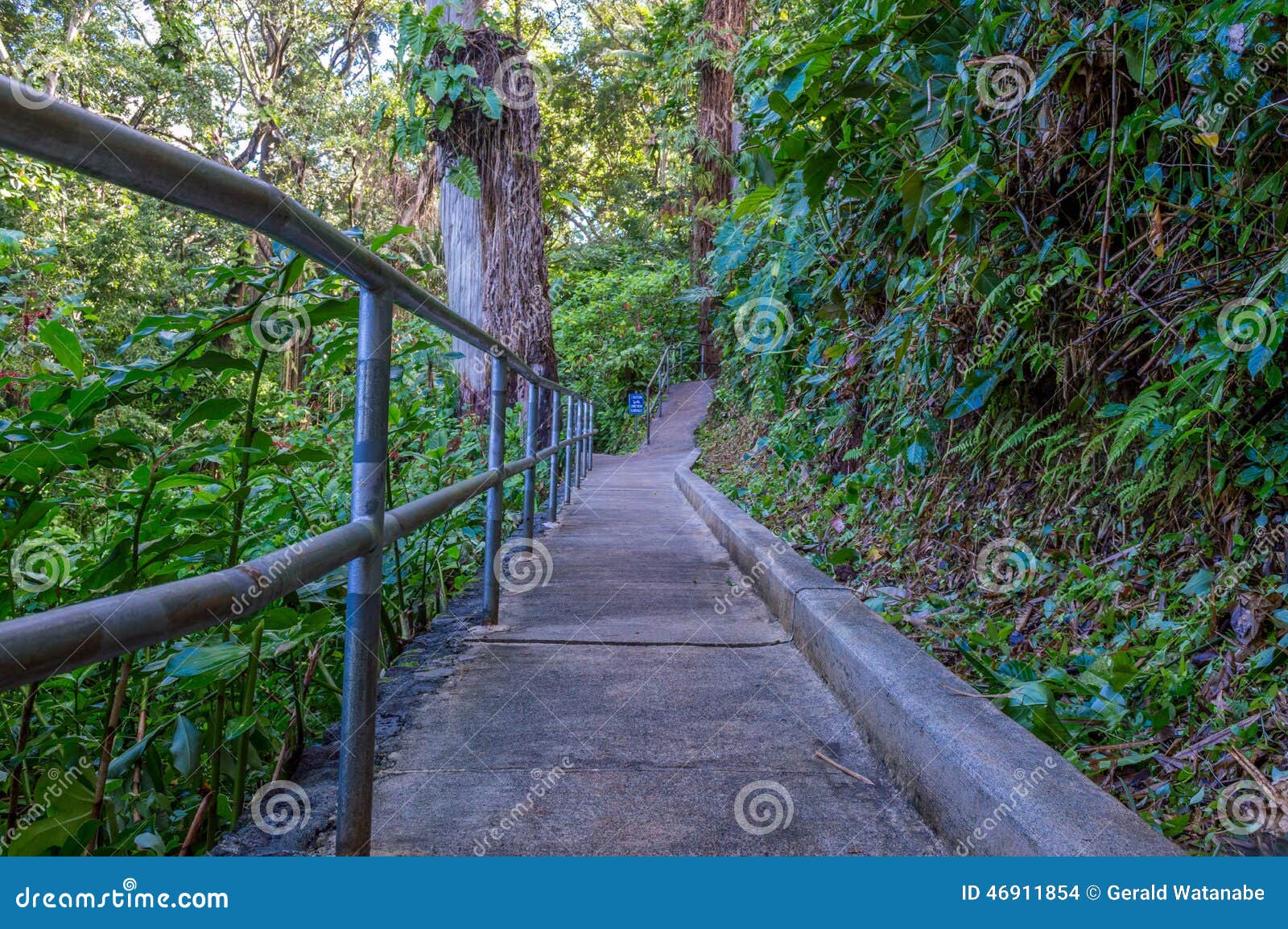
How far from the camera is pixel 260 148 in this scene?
54.4 ft

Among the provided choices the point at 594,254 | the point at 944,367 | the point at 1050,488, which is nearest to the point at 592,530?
the point at 944,367

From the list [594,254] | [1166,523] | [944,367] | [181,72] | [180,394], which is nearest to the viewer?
[180,394]

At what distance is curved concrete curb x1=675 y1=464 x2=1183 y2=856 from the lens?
1.31m

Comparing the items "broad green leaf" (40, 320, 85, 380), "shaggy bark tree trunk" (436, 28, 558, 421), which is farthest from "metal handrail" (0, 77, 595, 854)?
"shaggy bark tree trunk" (436, 28, 558, 421)

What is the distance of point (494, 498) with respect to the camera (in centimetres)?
286

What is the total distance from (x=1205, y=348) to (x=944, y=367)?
1389 mm

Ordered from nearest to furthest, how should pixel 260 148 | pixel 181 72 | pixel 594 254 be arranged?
pixel 181 72 → pixel 260 148 → pixel 594 254

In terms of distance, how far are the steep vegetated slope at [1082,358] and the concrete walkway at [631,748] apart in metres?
0.49

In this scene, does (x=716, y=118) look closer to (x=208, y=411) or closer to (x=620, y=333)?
(x=620, y=333)

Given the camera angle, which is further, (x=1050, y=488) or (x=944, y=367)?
(x=944, y=367)

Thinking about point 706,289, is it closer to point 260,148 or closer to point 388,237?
point 260,148

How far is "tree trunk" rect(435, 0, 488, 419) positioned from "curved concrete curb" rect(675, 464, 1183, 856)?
557 centimetres

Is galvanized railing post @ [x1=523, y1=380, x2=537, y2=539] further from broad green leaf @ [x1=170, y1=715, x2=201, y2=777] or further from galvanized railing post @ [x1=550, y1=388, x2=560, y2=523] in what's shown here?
broad green leaf @ [x1=170, y1=715, x2=201, y2=777]

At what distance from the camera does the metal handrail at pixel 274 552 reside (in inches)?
26.3
